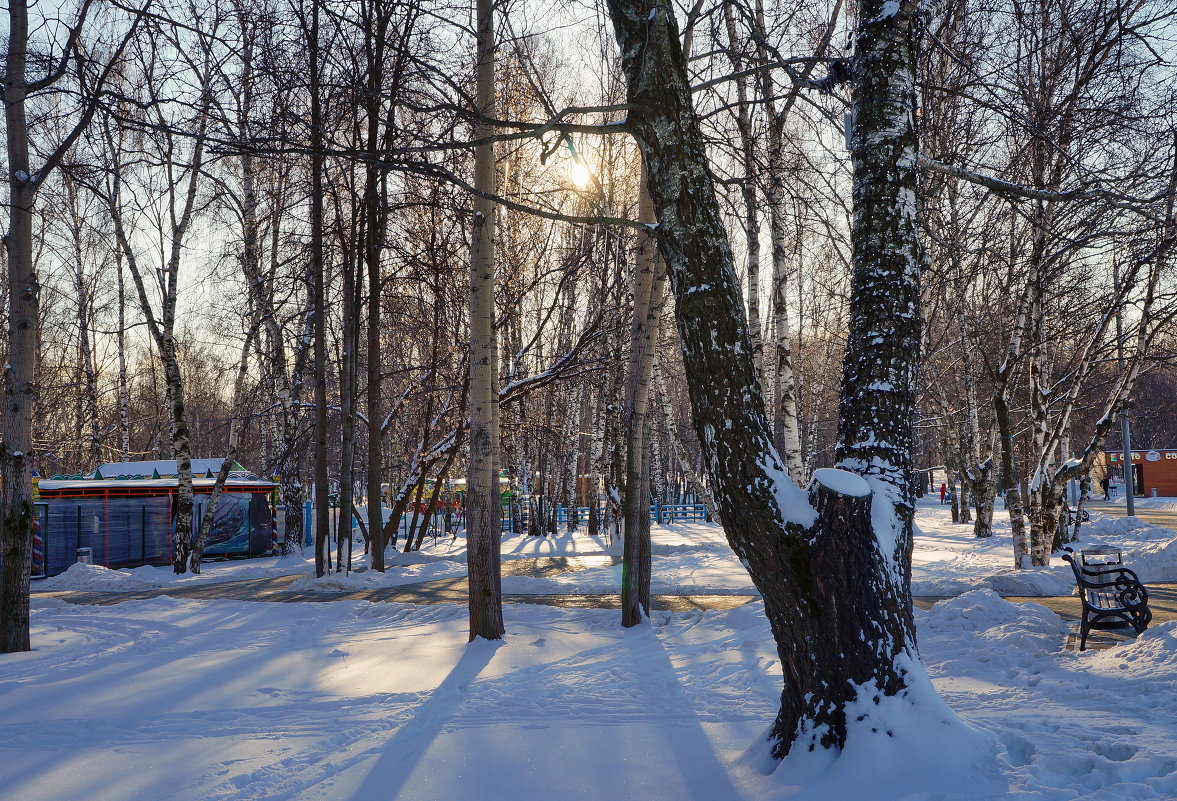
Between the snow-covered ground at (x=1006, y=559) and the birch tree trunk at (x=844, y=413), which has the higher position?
the birch tree trunk at (x=844, y=413)

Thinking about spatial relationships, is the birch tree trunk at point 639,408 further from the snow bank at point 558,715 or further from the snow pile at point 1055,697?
the snow pile at point 1055,697

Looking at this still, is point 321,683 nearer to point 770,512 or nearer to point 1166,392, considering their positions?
point 770,512

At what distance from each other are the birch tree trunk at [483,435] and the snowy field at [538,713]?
0.46 meters

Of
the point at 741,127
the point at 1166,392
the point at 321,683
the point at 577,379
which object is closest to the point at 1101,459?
the point at 1166,392

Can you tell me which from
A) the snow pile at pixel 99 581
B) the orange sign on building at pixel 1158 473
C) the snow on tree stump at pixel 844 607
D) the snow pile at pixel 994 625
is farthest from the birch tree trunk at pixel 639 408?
the orange sign on building at pixel 1158 473

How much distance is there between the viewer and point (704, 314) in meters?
4.01

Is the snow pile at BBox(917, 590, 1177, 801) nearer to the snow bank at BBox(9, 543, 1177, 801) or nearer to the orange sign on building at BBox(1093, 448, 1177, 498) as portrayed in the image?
the snow bank at BBox(9, 543, 1177, 801)

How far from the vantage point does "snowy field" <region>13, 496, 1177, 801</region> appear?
3699mm

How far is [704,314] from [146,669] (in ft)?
19.5

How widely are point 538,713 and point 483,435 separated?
2972 mm

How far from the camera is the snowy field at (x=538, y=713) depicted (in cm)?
370

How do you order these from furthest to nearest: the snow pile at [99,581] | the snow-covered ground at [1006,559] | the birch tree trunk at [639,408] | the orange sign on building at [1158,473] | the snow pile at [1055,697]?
the orange sign on building at [1158,473]
the snow pile at [99,581]
the snow-covered ground at [1006,559]
the birch tree trunk at [639,408]
the snow pile at [1055,697]

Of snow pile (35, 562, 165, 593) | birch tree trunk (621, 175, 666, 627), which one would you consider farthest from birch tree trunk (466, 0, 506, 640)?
snow pile (35, 562, 165, 593)

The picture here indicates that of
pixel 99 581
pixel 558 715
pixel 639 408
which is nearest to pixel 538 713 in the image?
pixel 558 715
